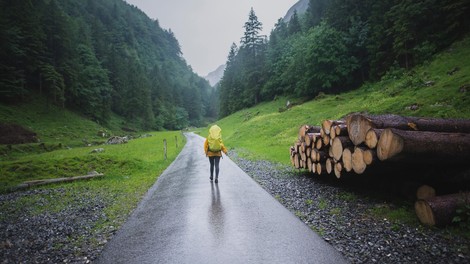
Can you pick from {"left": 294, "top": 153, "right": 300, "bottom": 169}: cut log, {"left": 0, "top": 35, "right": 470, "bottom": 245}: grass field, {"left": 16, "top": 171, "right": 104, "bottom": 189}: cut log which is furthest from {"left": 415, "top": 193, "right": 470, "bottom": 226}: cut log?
{"left": 16, "top": 171, "right": 104, "bottom": 189}: cut log

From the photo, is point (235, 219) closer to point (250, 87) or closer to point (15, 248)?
point (15, 248)

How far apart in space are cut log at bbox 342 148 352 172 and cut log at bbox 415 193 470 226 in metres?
2.10

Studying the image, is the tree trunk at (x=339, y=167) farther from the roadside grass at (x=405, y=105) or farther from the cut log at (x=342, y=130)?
the cut log at (x=342, y=130)

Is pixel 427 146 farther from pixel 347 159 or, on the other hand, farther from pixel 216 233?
pixel 216 233

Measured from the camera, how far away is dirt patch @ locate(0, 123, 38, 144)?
1142 inches

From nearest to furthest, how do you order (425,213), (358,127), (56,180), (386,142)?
1. (425,213)
2. (386,142)
3. (358,127)
4. (56,180)

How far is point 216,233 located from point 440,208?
Result: 4.38m

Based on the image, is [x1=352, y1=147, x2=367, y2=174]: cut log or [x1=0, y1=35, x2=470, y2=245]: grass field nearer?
[x1=352, y1=147, x2=367, y2=174]: cut log

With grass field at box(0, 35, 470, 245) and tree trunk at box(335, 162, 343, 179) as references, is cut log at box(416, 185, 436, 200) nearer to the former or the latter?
tree trunk at box(335, 162, 343, 179)

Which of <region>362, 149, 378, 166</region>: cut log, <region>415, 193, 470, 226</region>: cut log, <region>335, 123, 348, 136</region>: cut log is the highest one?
<region>335, 123, 348, 136</region>: cut log

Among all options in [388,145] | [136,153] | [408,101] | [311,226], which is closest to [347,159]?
[388,145]

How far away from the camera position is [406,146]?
18.1ft

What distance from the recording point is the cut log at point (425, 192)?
6.00m

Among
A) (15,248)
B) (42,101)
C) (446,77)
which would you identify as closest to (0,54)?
(42,101)
